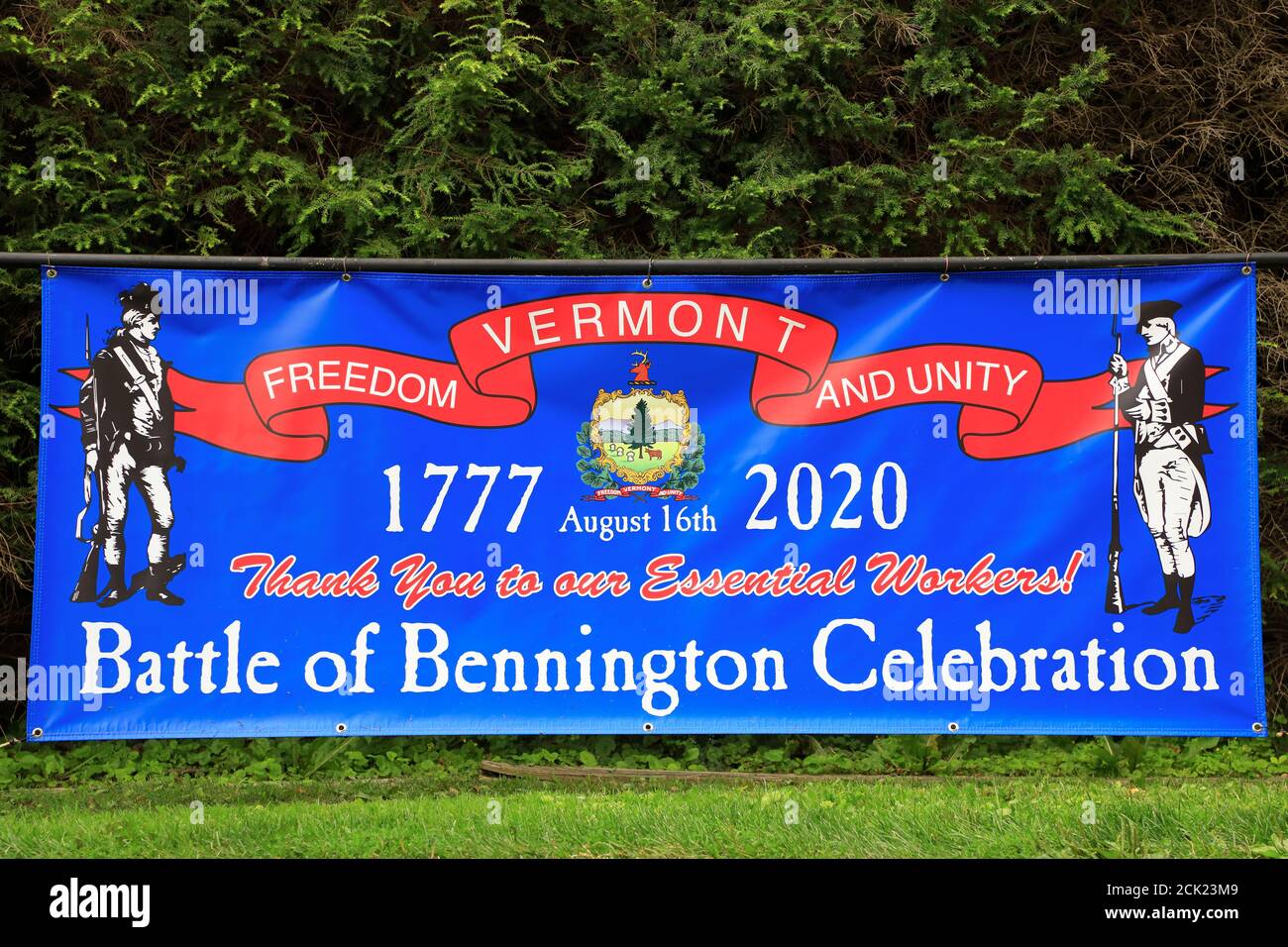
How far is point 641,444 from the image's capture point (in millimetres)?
4746

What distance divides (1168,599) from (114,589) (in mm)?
4330

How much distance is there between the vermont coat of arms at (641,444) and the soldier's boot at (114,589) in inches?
76.0

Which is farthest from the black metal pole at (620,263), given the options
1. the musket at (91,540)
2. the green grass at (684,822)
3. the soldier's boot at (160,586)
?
the green grass at (684,822)

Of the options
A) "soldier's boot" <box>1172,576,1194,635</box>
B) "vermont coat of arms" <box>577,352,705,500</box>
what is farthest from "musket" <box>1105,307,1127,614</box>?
"vermont coat of arms" <box>577,352,705,500</box>

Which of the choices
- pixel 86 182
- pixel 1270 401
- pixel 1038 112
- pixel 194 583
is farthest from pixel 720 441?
pixel 86 182

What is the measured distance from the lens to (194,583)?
4.69 m

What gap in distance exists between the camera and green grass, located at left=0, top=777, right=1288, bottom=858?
157 inches

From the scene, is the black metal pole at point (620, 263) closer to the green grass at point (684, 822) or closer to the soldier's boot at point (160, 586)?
the soldier's boot at point (160, 586)

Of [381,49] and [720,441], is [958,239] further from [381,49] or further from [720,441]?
[381,49]

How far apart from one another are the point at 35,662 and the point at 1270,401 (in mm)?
5981

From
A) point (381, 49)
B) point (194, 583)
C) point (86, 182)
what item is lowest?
point (194, 583)

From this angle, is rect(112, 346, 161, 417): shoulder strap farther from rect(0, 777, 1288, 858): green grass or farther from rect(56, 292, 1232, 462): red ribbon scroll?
rect(0, 777, 1288, 858): green grass

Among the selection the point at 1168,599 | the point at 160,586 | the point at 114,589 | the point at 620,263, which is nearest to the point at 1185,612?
the point at 1168,599

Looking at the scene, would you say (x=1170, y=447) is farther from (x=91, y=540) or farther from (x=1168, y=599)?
(x=91, y=540)
